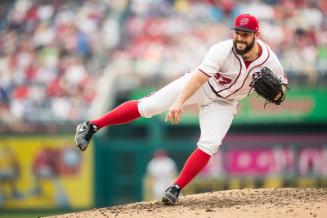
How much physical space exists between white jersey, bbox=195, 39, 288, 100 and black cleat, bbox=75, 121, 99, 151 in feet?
4.04

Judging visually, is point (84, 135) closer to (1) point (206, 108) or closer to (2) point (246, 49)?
(1) point (206, 108)

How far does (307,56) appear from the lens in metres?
14.5

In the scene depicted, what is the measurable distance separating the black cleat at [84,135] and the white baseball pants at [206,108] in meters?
0.54

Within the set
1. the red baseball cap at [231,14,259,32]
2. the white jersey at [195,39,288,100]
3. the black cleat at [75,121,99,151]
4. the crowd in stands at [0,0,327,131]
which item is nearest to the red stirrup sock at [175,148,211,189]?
the white jersey at [195,39,288,100]

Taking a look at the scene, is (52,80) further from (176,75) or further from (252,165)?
(252,165)

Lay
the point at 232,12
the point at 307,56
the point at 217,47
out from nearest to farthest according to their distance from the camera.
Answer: the point at 217,47
the point at 307,56
the point at 232,12

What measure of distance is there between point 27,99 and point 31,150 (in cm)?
96

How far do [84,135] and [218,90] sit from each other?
1357 millimetres

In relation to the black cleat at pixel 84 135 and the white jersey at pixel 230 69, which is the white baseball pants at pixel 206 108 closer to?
the white jersey at pixel 230 69

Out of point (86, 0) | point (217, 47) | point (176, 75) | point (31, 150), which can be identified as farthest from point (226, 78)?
point (86, 0)

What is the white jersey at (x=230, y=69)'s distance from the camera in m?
7.10

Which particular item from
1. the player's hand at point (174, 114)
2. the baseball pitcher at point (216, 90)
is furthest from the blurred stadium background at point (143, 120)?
the player's hand at point (174, 114)

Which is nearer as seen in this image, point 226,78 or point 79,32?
point 226,78

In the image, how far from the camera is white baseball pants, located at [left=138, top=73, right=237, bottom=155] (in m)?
7.38
